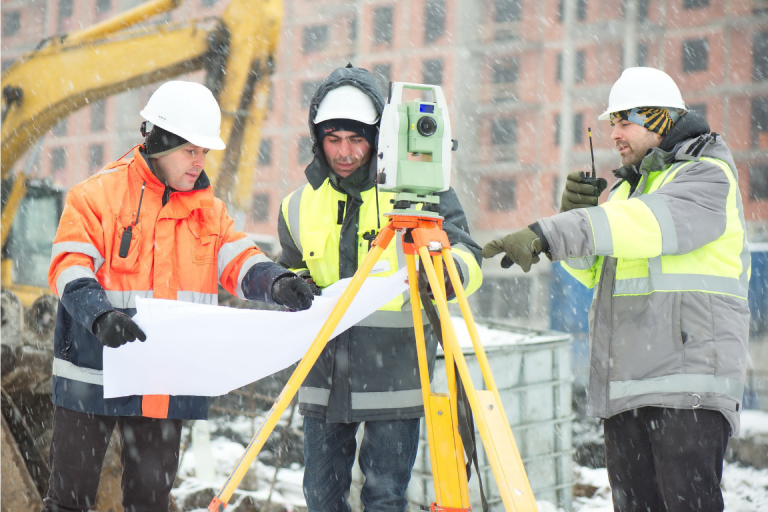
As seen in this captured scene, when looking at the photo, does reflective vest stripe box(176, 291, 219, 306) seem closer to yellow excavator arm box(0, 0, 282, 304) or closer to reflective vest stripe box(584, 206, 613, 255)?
reflective vest stripe box(584, 206, 613, 255)

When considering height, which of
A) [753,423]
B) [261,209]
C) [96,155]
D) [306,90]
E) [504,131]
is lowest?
[753,423]

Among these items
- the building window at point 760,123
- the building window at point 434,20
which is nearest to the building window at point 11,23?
the building window at point 434,20

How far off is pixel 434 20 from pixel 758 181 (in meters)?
12.6

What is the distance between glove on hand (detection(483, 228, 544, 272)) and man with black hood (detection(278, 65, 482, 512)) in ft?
0.59

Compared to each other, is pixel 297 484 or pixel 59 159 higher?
pixel 59 159

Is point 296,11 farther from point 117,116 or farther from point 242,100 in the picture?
point 242,100

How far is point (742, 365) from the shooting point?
6.79ft

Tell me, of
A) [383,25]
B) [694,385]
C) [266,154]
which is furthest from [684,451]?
[266,154]

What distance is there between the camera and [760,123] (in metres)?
21.3

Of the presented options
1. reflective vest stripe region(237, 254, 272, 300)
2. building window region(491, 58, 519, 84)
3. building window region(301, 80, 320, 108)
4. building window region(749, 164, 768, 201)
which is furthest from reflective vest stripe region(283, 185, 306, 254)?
building window region(301, 80, 320, 108)

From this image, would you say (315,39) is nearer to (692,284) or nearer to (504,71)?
(504,71)

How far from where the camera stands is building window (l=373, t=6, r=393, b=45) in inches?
998

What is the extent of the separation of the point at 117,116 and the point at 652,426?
94.7 ft

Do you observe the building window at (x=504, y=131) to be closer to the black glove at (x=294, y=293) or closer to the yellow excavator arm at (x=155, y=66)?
the yellow excavator arm at (x=155, y=66)
